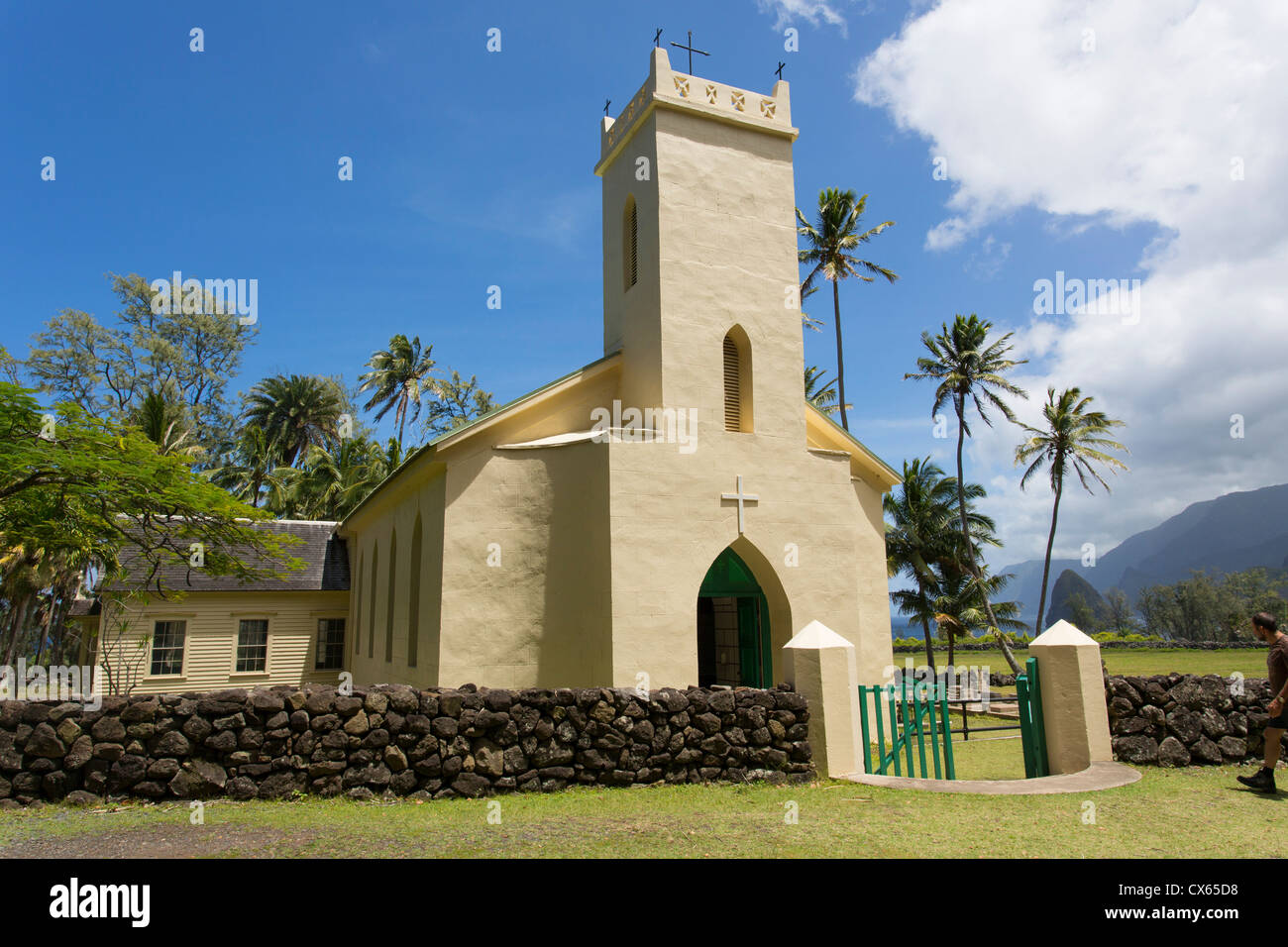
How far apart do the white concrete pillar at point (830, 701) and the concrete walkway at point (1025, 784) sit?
0.94 ft

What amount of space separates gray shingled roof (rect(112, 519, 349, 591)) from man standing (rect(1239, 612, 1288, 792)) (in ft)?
72.8

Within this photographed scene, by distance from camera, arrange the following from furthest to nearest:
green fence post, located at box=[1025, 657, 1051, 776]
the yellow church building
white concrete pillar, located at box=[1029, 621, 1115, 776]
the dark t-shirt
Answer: the yellow church building < green fence post, located at box=[1025, 657, 1051, 776] < white concrete pillar, located at box=[1029, 621, 1115, 776] < the dark t-shirt

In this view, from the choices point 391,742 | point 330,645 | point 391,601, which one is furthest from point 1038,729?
point 330,645

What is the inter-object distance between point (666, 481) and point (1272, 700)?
915 centimetres

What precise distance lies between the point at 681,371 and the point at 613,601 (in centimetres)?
489

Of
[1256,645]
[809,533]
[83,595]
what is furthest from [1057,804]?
[1256,645]

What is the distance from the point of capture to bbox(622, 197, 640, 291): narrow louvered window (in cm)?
1741

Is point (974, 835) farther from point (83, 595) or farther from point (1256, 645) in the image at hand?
point (1256, 645)

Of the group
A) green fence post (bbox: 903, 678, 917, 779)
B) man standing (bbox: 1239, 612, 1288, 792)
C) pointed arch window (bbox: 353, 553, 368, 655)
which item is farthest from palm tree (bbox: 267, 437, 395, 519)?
man standing (bbox: 1239, 612, 1288, 792)

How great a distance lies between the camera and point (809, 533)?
50.7 feet

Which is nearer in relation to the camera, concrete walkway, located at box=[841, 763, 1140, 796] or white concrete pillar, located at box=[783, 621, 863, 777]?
concrete walkway, located at box=[841, 763, 1140, 796]

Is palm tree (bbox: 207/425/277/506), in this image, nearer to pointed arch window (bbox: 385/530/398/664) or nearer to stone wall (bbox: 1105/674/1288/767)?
pointed arch window (bbox: 385/530/398/664)

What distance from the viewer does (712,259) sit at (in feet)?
53.1

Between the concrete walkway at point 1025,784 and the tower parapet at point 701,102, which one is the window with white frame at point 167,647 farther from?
the concrete walkway at point 1025,784
